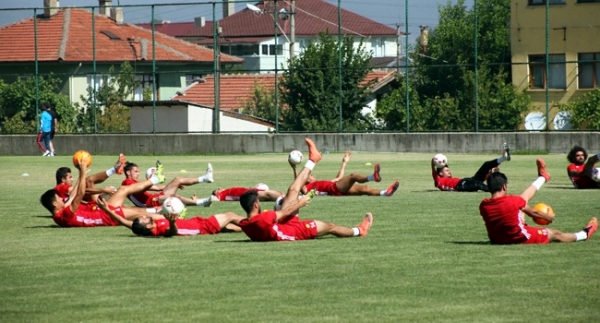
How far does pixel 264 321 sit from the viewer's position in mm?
9477

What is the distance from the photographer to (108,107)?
4938 centimetres

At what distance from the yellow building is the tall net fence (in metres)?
0.06

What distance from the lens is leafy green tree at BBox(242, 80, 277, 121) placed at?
47531 millimetres

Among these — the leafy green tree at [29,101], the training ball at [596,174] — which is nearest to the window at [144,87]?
the leafy green tree at [29,101]

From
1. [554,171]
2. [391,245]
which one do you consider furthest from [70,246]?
[554,171]

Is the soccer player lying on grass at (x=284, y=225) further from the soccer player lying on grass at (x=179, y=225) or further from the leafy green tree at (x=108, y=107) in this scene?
the leafy green tree at (x=108, y=107)

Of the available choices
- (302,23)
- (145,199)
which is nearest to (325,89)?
(145,199)

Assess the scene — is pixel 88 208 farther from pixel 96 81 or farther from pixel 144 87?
pixel 144 87

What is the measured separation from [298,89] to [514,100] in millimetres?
8548

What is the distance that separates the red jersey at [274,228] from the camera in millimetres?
14461

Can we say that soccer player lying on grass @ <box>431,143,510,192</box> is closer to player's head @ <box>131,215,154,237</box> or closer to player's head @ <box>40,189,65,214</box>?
player's head @ <box>131,215,154,237</box>

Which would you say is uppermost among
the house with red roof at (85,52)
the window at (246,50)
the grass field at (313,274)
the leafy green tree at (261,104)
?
the window at (246,50)

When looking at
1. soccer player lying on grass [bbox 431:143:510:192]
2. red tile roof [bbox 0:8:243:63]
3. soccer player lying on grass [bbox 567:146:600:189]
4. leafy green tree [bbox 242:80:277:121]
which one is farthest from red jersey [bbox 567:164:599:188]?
red tile roof [bbox 0:8:243:63]

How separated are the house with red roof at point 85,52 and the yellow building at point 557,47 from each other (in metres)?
16.6
